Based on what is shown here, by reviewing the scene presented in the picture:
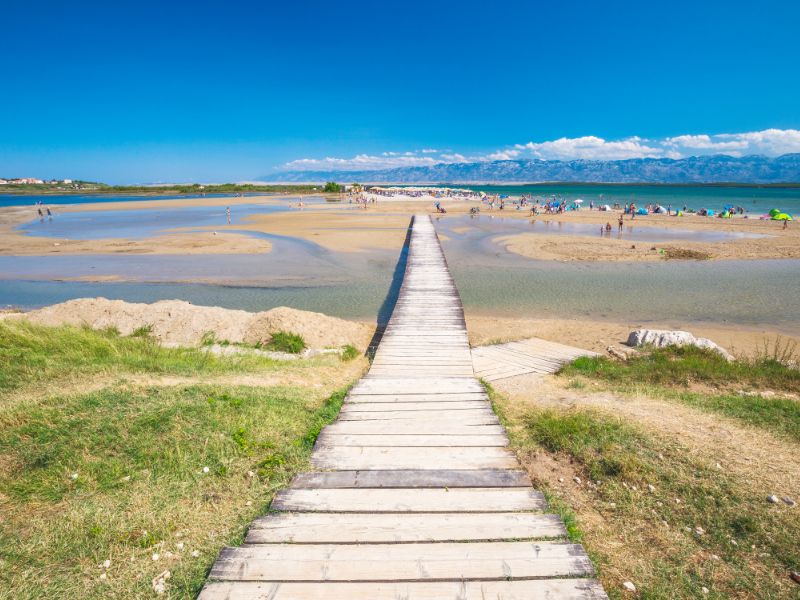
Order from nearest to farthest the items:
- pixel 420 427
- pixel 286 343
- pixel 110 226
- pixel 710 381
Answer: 1. pixel 420 427
2. pixel 710 381
3. pixel 286 343
4. pixel 110 226

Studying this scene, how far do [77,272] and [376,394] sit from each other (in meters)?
21.4

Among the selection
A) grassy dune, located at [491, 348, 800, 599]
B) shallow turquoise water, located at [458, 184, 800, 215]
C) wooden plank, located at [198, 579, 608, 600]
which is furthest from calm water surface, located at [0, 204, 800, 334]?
shallow turquoise water, located at [458, 184, 800, 215]

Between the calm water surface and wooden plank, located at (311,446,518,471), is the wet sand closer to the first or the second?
the calm water surface

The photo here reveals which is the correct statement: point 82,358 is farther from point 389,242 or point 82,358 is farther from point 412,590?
point 389,242

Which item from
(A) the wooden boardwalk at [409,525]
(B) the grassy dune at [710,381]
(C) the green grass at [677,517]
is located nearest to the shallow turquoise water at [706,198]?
(B) the grassy dune at [710,381]

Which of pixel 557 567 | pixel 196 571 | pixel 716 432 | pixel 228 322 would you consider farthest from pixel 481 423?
pixel 228 322

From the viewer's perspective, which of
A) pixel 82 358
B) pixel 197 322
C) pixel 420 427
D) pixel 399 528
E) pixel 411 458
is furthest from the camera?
pixel 197 322

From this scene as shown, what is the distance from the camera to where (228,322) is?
1116cm

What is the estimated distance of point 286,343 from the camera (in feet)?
32.9

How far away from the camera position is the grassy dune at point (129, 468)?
2760 mm

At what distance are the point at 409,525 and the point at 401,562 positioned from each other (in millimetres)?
386

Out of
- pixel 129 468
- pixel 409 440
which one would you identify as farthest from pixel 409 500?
pixel 129 468

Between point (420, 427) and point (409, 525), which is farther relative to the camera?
point (420, 427)

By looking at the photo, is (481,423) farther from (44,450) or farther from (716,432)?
(44,450)
